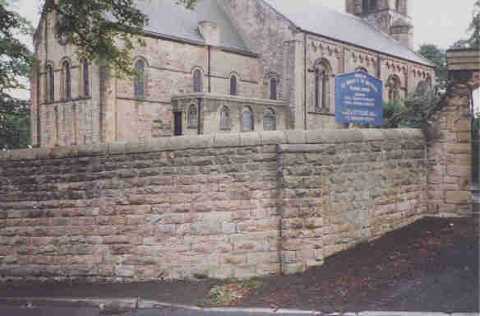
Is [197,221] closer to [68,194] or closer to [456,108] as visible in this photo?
[68,194]

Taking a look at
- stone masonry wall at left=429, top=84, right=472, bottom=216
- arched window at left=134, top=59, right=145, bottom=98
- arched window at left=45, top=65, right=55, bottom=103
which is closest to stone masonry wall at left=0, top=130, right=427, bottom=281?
stone masonry wall at left=429, top=84, right=472, bottom=216

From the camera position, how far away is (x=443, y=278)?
760 cm

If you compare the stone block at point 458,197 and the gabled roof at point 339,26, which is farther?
the gabled roof at point 339,26

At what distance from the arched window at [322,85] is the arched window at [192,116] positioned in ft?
39.0

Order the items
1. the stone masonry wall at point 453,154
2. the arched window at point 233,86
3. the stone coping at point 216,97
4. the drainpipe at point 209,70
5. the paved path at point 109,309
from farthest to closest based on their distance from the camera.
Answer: the arched window at point 233,86 → the drainpipe at point 209,70 → the stone coping at point 216,97 → the stone masonry wall at point 453,154 → the paved path at point 109,309

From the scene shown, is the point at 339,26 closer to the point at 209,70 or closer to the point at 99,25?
the point at 209,70

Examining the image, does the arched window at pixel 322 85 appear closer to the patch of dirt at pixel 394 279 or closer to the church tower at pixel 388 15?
the church tower at pixel 388 15

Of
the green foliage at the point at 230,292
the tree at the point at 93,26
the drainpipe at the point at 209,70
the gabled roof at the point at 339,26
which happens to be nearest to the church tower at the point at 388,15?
the gabled roof at the point at 339,26

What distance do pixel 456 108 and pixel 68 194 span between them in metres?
7.63

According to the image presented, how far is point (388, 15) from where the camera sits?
5378 cm

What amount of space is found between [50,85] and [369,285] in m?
29.2

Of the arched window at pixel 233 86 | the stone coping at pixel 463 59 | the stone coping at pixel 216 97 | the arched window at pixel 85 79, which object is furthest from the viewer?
the arched window at pixel 233 86

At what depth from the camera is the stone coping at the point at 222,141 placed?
863 centimetres

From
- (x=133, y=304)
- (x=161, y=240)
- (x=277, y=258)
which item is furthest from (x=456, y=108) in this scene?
(x=133, y=304)
